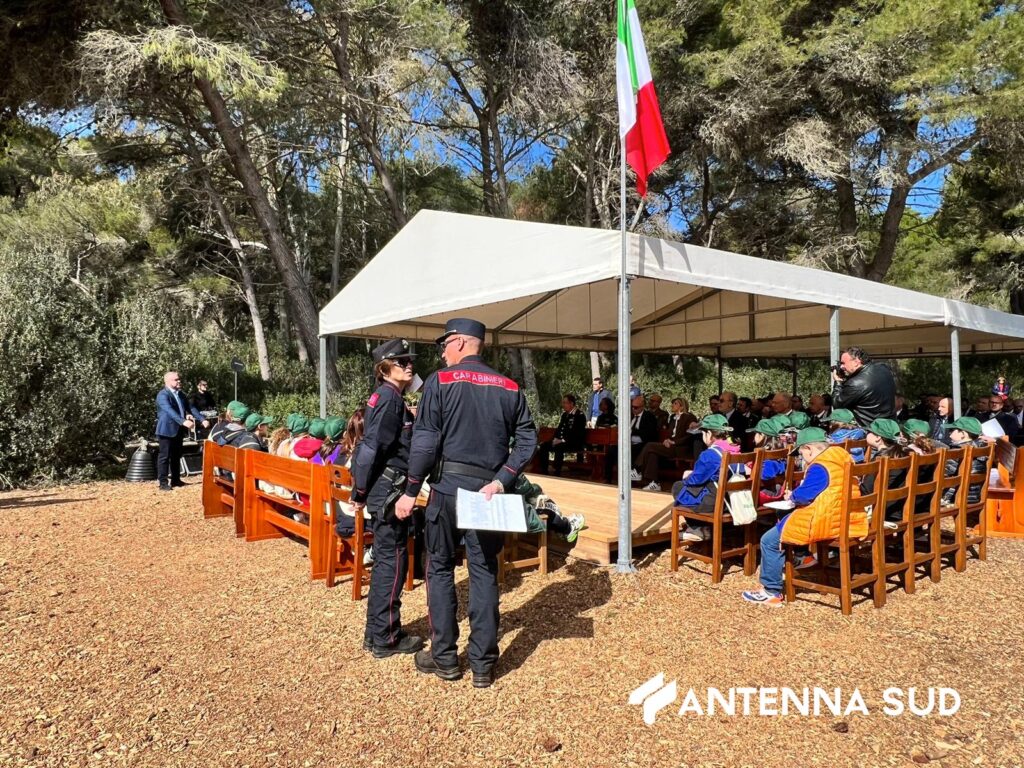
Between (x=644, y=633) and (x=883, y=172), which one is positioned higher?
(x=883, y=172)

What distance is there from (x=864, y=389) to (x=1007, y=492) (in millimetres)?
1861

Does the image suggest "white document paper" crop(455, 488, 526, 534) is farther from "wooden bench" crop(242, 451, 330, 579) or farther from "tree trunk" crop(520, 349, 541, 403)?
"tree trunk" crop(520, 349, 541, 403)

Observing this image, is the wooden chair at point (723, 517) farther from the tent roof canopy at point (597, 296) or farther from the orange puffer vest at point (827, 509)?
the tent roof canopy at point (597, 296)

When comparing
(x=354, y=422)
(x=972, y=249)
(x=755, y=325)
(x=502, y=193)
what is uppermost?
(x=502, y=193)

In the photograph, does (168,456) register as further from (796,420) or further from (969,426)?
(969,426)

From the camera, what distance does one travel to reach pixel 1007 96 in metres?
10.6

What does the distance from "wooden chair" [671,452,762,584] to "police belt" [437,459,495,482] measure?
1912 millimetres

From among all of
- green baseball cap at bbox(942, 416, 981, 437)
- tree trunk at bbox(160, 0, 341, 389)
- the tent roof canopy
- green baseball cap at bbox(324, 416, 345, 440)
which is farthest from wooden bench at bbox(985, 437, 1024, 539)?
tree trunk at bbox(160, 0, 341, 389)

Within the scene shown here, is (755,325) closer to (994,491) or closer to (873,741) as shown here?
(994,491)

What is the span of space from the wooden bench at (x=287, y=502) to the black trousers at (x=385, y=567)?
3.98 ft

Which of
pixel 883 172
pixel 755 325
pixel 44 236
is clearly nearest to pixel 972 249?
pixel 883 172

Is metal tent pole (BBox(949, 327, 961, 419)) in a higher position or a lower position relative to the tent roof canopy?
lower

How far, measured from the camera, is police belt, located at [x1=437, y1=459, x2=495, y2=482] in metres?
2.93

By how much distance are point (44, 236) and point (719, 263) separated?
17.3 m
